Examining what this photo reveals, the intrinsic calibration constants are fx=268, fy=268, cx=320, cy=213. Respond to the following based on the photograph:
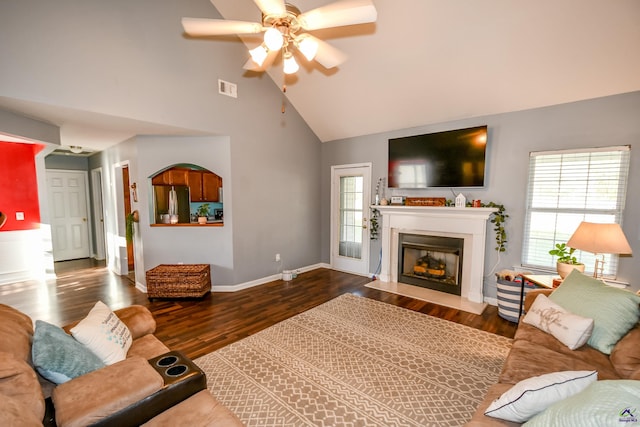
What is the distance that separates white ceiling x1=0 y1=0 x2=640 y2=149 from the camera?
2.47m

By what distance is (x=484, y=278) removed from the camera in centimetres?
378

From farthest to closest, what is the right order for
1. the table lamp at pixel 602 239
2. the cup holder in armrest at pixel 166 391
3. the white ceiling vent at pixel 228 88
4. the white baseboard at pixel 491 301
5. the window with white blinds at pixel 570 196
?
the white ceiling vent at pixel 228 88
the white baseboard at pixel 491 301
the window with white blinds at pixel 570 196
the table lamp at pixel 602 239
the cup holder in armrest at pixel 166 391

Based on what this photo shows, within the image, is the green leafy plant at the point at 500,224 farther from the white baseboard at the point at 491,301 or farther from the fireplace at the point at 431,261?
the white baseboard at the point at 491,301

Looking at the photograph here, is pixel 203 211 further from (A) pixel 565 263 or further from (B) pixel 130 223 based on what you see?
(A) pixel 565 263

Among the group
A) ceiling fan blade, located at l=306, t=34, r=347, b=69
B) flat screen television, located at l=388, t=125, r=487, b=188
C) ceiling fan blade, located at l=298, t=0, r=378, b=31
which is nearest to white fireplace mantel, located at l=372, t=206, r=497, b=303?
flat screen television, located at l=388, t=125, r=487, b=188

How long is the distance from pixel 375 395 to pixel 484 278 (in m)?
2.62

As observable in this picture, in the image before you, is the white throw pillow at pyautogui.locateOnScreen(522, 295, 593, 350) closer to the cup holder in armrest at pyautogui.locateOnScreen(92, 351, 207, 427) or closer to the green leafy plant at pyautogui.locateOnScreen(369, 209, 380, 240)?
the cup holder in armrest at pyautogui.locateOnScreen(92, 351, 207, 427)

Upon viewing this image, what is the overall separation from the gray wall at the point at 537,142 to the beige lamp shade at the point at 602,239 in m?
0.87

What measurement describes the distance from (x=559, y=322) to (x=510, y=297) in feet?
4.44

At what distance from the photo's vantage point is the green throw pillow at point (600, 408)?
0.82 meters

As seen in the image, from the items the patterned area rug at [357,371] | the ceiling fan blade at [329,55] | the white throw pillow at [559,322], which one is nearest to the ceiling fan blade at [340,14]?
the ceiling fan blade at [329,55]

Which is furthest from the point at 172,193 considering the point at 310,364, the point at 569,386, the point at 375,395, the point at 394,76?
the point at 569,386

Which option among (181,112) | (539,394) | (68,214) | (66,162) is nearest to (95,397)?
(539,394)

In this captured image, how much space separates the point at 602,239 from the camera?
2.35m
